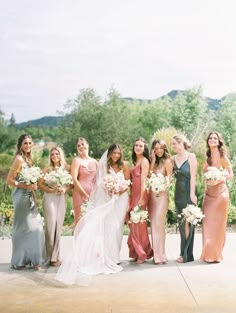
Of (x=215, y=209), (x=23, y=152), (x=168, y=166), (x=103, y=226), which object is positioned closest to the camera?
(x=103, y=226)

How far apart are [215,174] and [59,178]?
2155 mm

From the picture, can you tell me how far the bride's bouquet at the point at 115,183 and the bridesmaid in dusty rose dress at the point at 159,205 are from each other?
45 centimetres

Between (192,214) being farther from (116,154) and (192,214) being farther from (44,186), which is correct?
(44,186)

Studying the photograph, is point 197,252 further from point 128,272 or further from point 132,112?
point 132,112

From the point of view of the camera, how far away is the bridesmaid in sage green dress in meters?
7.49

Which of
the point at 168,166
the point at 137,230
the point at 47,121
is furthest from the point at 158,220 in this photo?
the point at 47,121

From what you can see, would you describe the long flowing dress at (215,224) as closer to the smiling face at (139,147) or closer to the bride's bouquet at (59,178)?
the smiling face at (139,147)

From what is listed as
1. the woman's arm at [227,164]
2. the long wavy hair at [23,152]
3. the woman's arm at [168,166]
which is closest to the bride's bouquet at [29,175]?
the long wavy hair at [23,152]

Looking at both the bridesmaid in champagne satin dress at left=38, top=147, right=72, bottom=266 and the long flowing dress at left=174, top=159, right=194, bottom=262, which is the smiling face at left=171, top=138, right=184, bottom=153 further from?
the bridesmaid in champagne satin dress at left=38, top=147, right=72, bottom=266

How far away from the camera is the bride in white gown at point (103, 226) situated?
284 inches

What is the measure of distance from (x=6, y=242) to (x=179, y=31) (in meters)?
42.0

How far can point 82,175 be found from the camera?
7.97 m

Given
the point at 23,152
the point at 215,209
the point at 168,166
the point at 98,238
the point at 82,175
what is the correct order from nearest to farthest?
the point at 98,238 → the point at 23,152 → the point at 168,166 → the point at 215,209 → the point at 82,175

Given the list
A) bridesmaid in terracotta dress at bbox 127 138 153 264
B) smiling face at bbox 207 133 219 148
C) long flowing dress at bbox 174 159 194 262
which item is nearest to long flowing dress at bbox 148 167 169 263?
bridesmaid in terracotta dress at bbox 127 138 153 264
